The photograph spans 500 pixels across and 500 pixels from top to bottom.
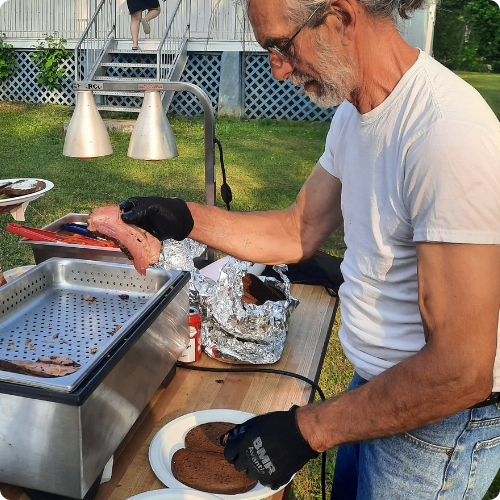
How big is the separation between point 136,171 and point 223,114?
4.17 m

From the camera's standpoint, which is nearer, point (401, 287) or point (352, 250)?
point (401, 287)

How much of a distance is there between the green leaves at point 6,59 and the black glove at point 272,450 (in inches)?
546

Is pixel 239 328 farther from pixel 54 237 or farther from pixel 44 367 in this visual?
pixel 54 237

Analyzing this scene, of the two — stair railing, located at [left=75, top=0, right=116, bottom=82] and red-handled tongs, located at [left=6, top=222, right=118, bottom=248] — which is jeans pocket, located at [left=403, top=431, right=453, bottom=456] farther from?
stair railing, located at [left=75, top=0, right=116, bottom=82]

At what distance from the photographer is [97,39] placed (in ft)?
40.0

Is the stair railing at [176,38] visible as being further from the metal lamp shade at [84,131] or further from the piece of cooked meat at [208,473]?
the piece of cooked meat at [208,473]

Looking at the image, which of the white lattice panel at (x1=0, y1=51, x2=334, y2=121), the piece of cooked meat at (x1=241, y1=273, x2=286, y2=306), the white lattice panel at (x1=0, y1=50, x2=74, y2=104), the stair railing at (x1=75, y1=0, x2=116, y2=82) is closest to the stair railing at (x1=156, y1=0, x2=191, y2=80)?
the white lattice panel at (x1=0, y1=51, x2=334, y2=121)

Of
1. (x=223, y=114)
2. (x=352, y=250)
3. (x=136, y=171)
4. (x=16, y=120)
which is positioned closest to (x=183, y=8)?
(x=223, y=114)

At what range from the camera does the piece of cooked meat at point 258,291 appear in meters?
2.38

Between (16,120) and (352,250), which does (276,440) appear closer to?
(352,250)

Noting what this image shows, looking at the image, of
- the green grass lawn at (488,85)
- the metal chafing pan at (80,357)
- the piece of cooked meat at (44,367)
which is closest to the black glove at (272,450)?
the metal chafing pan at (80,357)

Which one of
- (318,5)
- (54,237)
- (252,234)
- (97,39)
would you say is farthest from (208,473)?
(97,39)

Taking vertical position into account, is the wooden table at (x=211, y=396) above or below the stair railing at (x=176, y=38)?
below

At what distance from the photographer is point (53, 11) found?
1324 cm
